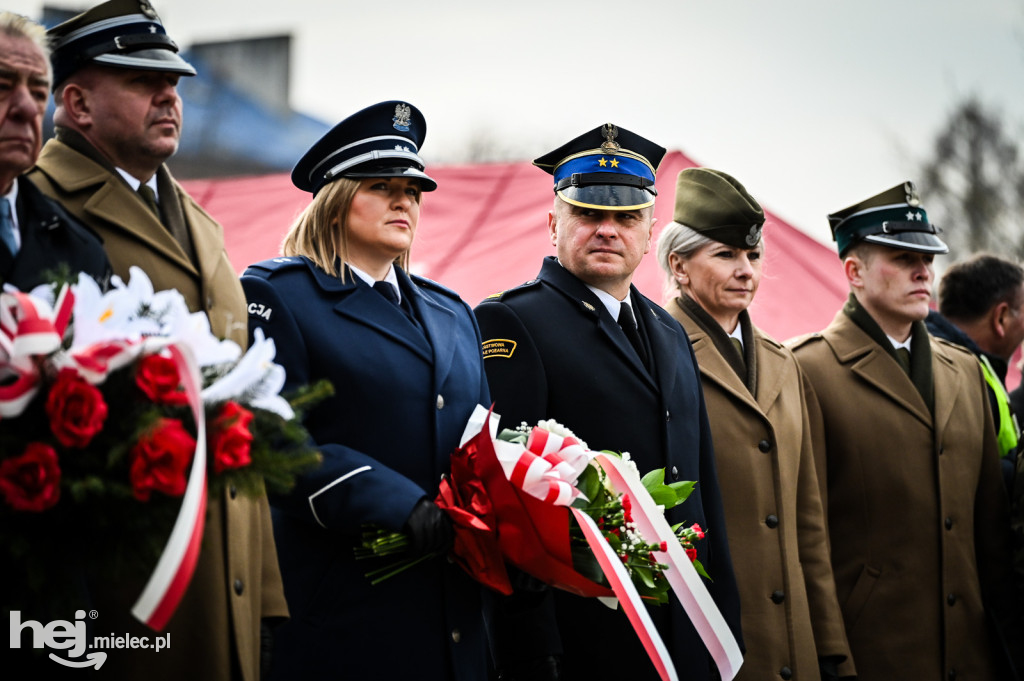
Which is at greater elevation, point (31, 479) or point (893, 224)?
point (893, 224)

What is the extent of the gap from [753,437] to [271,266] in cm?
203

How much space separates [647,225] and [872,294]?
1.57 m

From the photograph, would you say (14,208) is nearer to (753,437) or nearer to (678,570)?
(678,570)

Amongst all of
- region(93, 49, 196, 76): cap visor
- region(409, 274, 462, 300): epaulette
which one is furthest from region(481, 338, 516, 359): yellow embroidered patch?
region(93, 49, 196, 76): cap visor

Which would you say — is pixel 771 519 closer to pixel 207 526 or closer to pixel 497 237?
pixel 207 526

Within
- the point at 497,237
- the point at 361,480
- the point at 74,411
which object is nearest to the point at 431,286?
the point at 361,480

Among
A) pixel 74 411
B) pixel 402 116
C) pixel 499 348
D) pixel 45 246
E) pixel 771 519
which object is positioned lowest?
pixel 771 519

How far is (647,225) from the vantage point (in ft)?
14.5

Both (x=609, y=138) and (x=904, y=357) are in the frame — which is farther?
(x=904, y=357)

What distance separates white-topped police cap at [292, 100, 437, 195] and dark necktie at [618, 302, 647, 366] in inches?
36.0

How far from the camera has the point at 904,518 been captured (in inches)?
200

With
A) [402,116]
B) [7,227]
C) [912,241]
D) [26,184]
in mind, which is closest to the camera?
[7,227]

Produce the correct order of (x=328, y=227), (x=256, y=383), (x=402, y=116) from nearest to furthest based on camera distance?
(x=256, y=383), (x=328, y=227), (x=402, y=116)

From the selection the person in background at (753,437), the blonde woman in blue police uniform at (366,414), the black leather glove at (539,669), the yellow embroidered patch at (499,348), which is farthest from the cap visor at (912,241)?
the black leather glove at (539,669)
